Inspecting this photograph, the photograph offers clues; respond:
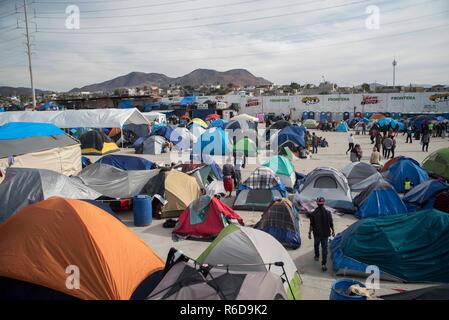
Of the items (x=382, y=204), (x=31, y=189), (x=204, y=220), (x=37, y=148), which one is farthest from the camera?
(x=37, y=148)

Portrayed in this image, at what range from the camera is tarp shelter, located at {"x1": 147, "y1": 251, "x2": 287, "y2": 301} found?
4.36 metres

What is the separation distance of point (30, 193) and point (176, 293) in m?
5.90

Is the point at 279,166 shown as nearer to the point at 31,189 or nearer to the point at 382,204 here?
the point at 382,204

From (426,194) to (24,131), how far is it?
50.8 ft

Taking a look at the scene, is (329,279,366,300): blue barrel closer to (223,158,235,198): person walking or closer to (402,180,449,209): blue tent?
(402,180,449,209): blue tent

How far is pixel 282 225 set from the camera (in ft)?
26.8

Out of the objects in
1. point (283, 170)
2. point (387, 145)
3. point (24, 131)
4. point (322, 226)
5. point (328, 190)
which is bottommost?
point (328, 190)

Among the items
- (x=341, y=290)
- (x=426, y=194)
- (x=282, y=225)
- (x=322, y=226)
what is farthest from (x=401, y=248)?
(x=426, y=194)

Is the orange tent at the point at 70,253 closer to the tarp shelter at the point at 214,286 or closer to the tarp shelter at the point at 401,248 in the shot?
the tarp shelter at the point at 214,286

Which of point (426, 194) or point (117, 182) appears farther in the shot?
point (117, 182)

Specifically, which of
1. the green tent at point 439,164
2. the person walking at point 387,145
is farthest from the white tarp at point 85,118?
the green tent at point 439,164

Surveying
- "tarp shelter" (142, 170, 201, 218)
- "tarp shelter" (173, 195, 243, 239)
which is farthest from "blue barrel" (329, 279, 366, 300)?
"tarp shelter" (142, 170, 201, 218)

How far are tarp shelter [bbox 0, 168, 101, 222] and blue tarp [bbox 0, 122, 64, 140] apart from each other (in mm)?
6260

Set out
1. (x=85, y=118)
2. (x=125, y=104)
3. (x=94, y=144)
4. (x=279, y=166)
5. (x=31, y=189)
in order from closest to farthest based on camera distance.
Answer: (x=31, y=189), (x=279, y=166), (x=94, y=144), (x=85, y=118), (x=125, y=104)
